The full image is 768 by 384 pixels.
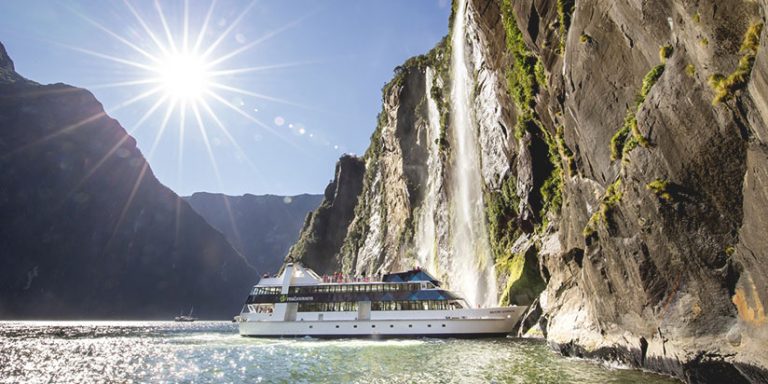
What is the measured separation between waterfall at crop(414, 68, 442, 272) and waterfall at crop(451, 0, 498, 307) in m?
6.04

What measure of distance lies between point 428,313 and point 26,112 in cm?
21493

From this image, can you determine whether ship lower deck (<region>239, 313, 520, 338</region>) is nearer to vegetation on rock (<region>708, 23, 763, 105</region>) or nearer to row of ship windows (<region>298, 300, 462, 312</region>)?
row of ship windows (<region>298, 300, 462, 312</region>)

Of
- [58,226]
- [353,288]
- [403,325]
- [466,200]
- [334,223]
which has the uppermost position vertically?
[58,226]

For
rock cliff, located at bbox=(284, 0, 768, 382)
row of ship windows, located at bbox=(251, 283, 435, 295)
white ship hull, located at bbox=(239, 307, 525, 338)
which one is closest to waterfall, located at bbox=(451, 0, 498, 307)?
rock cliff, located at bbox=(284, 0, 768, 382)

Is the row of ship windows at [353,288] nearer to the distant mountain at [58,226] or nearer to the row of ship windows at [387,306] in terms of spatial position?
the row of ship windows at [387,306]

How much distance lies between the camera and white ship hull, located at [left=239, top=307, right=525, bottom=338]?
1527 inches

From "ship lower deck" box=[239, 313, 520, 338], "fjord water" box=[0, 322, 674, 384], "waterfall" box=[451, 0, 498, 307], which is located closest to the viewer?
"fjord water" box=[0, 322, 674, 384]

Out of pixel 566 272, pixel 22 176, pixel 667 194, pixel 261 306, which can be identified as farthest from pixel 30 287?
pixel 667 194

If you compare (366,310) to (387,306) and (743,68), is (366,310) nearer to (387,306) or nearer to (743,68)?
(387,306)

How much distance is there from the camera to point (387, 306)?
42750 millimetres

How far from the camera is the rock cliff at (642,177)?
529 inches

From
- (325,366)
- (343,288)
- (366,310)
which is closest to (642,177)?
(325,366)

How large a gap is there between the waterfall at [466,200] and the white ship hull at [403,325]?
843 cm

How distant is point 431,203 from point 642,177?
55540 millimetres
